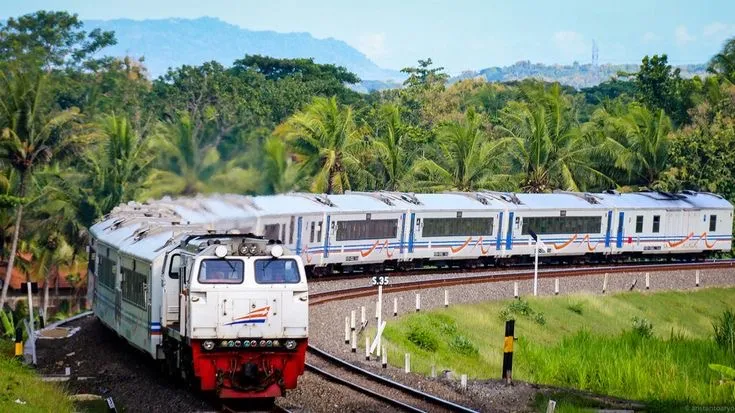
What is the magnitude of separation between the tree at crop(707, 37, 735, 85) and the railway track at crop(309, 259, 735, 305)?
114 ft

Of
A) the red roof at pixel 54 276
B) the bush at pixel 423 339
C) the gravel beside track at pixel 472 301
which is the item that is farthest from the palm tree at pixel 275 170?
the bush at pixel 423 339

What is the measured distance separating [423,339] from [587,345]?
13.8ft

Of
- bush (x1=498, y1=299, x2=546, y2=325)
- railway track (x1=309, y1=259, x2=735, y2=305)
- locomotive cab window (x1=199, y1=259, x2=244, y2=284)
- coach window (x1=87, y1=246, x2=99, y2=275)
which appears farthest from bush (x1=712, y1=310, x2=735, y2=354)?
coach window (x1=87, y1=246, x2=99, y2=275)

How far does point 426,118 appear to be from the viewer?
91.9 m

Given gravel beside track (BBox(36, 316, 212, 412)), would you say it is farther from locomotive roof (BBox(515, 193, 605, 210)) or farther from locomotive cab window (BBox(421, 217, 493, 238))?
locomotive roof (BBox(515, 193, 605, 210))

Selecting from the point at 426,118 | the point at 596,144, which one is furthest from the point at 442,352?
the point at 426,118

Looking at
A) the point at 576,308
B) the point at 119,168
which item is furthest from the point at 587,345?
the point at 119,168

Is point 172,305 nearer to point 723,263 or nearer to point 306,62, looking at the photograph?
point 723,263

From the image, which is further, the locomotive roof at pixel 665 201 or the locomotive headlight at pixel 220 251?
the locomotive roof at pixel 665 201

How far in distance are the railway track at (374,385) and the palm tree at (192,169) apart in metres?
13.8

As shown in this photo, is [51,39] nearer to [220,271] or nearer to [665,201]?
[665,201]

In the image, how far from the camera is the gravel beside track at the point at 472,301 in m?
21.7

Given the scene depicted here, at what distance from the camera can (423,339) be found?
31172 millimetres

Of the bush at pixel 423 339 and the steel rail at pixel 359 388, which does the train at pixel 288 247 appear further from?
the bush at pixel 423 339
